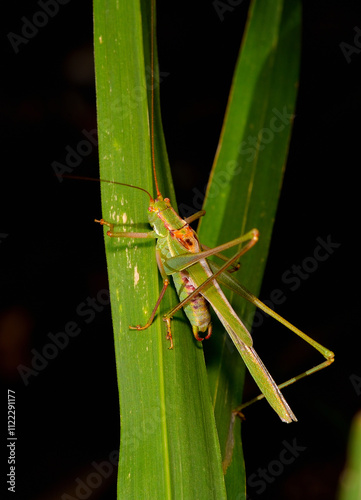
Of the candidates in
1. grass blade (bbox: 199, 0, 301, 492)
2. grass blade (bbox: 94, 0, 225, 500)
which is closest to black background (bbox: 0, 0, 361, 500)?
grass blade (bbox: 199, 0, 301, 492)

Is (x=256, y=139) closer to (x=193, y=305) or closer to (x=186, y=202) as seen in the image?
(x=193, y=305)

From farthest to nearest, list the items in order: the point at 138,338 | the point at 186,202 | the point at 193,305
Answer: the point at 186,202
the point at 193,305
the point at 138,338

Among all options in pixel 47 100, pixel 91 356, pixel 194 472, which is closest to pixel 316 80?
pixel 47 100

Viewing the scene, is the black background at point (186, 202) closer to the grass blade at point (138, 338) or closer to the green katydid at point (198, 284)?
the green katydid at point (198, 284)

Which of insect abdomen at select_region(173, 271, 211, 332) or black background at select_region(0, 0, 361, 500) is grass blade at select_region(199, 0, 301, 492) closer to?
insect abdomen at select_region(173, 271, 211, 332)

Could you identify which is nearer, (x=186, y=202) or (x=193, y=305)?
(x=193, y=305)

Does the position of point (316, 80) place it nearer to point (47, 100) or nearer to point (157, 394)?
point (47, 100)

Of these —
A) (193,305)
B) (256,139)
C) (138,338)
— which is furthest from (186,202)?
(138,338)

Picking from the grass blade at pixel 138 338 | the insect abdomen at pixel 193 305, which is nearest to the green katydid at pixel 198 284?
the insect abdomen at pixel 193 305
